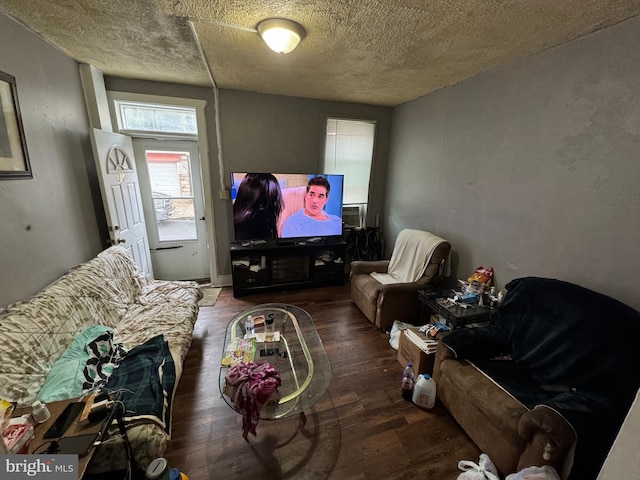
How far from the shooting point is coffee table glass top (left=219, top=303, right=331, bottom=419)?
1509 mm

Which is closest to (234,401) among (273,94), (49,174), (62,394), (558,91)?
(62,394)

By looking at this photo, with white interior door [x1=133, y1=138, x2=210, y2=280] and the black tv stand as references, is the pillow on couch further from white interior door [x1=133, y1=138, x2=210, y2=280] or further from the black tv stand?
the black tv stand

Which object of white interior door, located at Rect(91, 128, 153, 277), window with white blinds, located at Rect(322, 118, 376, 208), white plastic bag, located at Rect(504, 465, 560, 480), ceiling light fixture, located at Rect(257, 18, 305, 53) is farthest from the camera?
window with white blinds, located at Rect(322, 118, 376, 208)

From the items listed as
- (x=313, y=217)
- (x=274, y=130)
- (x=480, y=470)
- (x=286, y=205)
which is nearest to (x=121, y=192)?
(x=286, y=205)

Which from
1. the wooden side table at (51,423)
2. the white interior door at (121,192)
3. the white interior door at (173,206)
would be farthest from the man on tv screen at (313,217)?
the wooden side table at (51,423)

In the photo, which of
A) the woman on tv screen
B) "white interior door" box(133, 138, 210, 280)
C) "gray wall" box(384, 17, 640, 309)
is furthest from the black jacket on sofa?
"white interior door" box(133, 138, 210, 280)

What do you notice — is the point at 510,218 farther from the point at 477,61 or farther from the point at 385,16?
the point at 385,16

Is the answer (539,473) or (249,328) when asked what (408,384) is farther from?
(249,328)

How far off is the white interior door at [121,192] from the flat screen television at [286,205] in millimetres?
1038

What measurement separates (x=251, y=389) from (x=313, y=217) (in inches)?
95.0

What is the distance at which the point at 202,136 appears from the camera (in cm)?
311

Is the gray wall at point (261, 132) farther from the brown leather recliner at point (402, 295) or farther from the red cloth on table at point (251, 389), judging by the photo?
the red cloth on table at point (251, 389)

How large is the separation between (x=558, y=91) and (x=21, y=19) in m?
3.53

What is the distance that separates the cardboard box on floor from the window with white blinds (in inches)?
89.9
